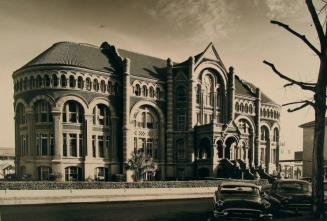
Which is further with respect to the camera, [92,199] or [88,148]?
[88,148]

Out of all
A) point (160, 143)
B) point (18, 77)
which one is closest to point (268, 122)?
point (160, 143)

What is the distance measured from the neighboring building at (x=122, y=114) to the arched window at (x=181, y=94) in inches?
5.8

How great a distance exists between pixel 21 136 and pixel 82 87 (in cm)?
1050

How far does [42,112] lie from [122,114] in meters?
9.81

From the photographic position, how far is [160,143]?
1645 inches

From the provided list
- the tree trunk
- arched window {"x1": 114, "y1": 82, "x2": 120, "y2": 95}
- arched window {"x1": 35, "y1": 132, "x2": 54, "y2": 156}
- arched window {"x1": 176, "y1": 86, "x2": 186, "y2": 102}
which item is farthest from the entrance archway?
the tree trunk

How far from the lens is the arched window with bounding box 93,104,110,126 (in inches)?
1448

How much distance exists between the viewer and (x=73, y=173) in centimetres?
3472

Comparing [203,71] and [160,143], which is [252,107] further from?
[160,143]

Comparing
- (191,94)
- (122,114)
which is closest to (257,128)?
(191,94)

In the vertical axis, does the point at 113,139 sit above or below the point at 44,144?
above

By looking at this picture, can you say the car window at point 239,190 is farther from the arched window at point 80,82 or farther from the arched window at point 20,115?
the arched window at point 20,115

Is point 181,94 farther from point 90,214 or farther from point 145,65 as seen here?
point 90,214

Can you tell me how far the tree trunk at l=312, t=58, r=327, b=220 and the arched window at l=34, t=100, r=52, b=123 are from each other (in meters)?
30.8
